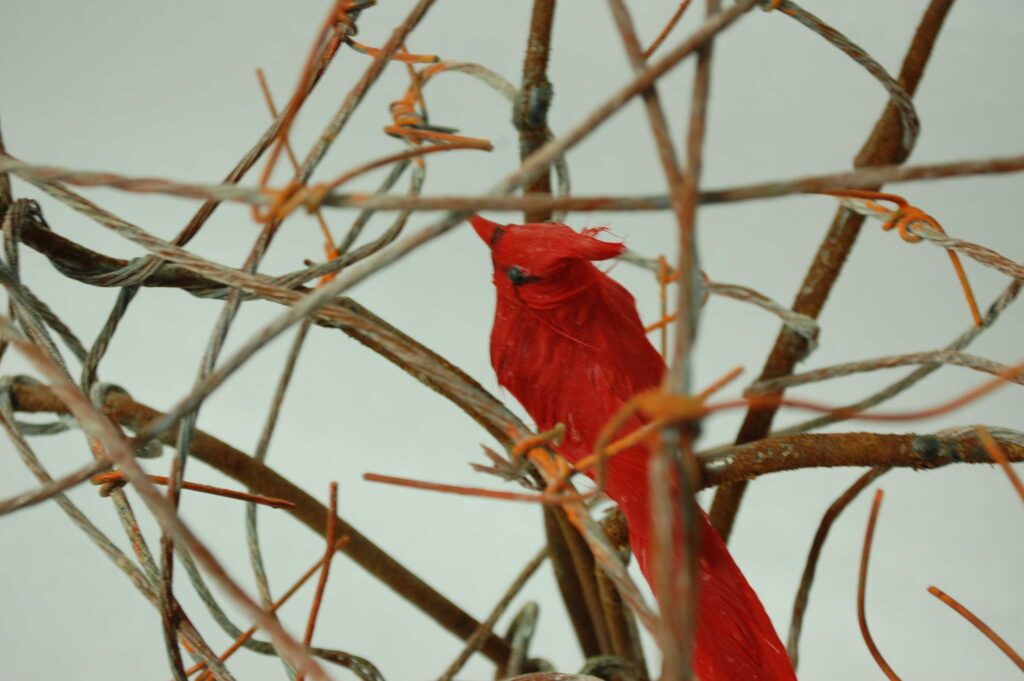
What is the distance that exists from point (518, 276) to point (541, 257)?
10 millimetres

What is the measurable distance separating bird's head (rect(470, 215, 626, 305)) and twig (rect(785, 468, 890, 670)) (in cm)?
14

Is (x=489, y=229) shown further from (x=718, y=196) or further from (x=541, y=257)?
(x=718, y=196)

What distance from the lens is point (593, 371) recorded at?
0.38 meters

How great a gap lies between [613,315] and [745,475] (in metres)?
0.07

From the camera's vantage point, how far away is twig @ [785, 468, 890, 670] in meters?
0.46

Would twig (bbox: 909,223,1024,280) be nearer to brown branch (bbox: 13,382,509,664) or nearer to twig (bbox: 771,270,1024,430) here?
twig (bbox: 771,270,1024,430)

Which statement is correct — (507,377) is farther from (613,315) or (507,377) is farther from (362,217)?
(362,217)

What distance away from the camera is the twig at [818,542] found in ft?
1.50

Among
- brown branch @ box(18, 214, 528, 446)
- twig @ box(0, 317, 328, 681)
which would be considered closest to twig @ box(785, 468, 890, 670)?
brown branch @ box(18, 214, 528, 446)

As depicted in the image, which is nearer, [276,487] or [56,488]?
[56,488]

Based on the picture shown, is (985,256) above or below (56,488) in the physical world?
above

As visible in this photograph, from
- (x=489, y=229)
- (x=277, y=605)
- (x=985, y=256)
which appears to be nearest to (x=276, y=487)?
(x=277, y=605)

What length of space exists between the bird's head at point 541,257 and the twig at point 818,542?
5.5 inches

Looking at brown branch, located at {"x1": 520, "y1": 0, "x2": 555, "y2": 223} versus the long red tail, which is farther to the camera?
brown branch, located at {"x1": 520, "y1": 0, "x2": 555, "y2": 223}
